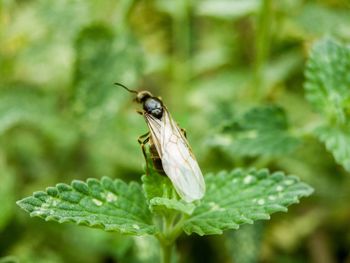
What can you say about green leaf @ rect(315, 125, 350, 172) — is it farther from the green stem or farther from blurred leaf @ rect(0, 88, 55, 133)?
blurred leaf @ rect(0, 88, 55, 133)

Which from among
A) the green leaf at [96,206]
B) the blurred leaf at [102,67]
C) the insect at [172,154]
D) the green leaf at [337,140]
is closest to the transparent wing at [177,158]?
the insect at [172,154]

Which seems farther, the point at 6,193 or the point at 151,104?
the point at 6,193

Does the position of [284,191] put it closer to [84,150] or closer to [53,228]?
[53,228]

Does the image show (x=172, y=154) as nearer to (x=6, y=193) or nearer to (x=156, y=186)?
(x=156, y=186)

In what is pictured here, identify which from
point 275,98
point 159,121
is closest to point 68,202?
point 159,121

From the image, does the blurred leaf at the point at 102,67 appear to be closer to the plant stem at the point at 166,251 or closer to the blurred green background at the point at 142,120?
the blurred green background at the point at 142,120

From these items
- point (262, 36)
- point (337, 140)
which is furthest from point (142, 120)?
point (337, 140)

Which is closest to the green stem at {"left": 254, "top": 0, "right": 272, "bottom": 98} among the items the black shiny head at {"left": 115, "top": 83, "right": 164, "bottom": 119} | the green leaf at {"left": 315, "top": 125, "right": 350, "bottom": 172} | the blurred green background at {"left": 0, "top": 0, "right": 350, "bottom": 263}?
the blurred green background at {"left": 0, "top": 0, "right": 350, "bottom": 263}

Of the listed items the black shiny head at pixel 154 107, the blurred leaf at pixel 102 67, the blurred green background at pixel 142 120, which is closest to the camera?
the black shiny head at pixel 154 107
